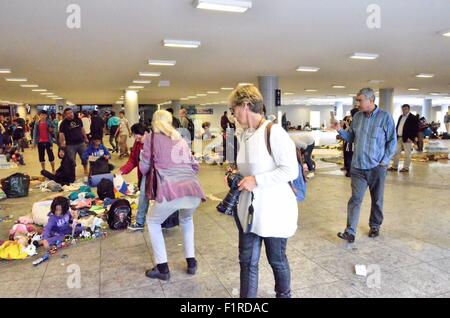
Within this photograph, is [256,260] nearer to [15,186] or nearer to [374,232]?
[374,232]

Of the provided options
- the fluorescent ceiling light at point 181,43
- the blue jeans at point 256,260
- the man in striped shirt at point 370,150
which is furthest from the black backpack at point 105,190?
the blue jeans at point 256,260

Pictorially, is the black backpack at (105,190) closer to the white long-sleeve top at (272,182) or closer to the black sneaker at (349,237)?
the black sneaker at (349,237)

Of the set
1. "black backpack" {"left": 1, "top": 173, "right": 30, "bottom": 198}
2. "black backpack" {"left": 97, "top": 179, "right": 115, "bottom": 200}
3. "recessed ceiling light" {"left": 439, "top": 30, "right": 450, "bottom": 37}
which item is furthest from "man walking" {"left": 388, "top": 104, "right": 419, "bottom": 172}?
"black backpack" {"left": 1, "top": 173, "right": 30, "bottom": 198}

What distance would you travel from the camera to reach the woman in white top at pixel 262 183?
213 centimetres

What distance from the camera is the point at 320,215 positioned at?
16.8 ft

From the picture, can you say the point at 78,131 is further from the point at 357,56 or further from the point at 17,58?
the point at 357,56

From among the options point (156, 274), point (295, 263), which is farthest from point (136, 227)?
point (295, 263)

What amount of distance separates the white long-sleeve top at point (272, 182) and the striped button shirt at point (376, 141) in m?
1.94

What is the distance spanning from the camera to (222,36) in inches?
253

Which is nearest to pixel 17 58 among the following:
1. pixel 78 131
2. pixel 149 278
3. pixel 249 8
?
pixel 78 131

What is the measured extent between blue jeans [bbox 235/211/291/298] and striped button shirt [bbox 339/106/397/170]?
2005mm

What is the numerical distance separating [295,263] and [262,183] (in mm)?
1678
